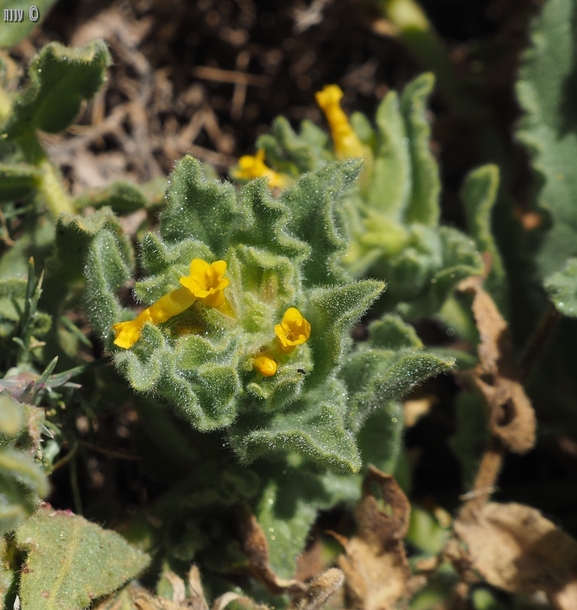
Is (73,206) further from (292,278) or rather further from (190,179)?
(292,278)

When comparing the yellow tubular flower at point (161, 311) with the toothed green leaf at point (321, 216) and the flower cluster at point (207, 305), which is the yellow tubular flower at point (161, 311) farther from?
the toothed green leaf at point (321, 216)

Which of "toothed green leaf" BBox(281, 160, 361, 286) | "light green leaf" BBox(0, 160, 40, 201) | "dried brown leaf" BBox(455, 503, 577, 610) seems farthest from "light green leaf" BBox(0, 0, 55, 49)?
"dried brown leaf" BBox(455, 503, 577, 610)

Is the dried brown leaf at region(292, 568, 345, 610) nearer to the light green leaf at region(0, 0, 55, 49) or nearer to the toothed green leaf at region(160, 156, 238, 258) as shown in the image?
the toothed green leaf at region(160, 156, 238, 258)

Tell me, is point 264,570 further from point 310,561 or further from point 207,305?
point 207,305

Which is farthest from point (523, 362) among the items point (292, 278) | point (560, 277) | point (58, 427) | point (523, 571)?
point (58, 427)

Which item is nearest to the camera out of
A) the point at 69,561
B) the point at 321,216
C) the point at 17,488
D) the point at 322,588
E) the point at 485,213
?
the point at 17,488

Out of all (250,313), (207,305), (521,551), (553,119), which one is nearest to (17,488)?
(207,305)
